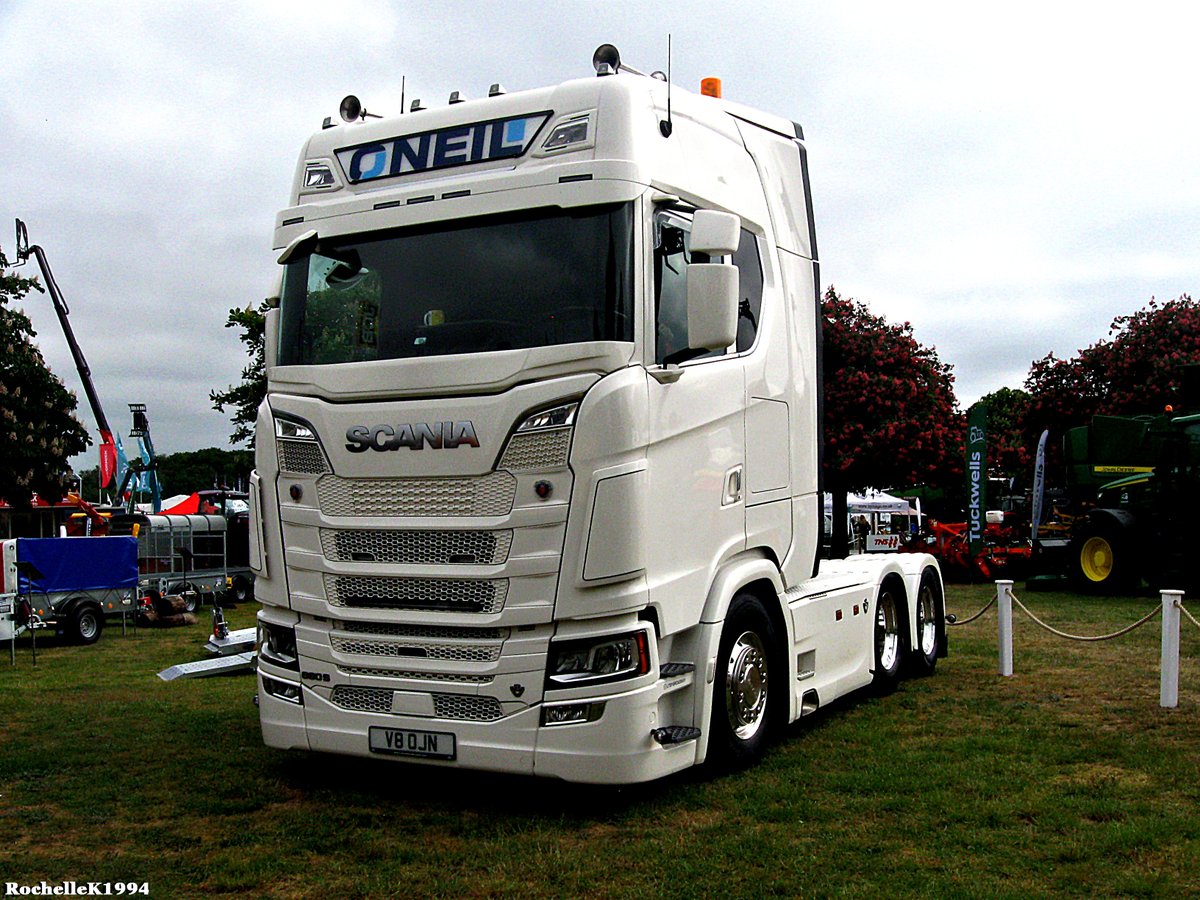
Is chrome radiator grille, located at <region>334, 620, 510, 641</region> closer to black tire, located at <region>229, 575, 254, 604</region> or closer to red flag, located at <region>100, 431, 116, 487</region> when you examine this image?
black tire, located at <region>229, 575, 254, 604</region>

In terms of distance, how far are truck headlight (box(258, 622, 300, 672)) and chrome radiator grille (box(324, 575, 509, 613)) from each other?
0.47 meters

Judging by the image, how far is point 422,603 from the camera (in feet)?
19.6

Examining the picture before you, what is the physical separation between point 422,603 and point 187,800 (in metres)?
1.87

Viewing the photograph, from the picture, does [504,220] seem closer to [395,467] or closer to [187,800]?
[395,467]

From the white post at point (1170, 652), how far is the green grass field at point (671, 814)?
0.15m

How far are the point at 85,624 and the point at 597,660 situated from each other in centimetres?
1343

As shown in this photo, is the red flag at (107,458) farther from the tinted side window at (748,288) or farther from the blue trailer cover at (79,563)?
the tinted side window at (748,288)

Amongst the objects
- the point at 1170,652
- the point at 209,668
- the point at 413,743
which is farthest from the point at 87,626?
the point at 1170,652

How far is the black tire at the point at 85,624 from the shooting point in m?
16.5

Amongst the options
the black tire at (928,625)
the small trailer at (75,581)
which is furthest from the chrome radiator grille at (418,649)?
the small trailer at (75,581)

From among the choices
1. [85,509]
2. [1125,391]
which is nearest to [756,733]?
[85,509]

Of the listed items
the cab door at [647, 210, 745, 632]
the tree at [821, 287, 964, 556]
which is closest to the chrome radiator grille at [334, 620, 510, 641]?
the cab door at [647, 210, 745, 632]

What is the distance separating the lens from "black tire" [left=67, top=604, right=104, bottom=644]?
16484mm

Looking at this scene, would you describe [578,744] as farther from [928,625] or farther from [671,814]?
[928,625]
